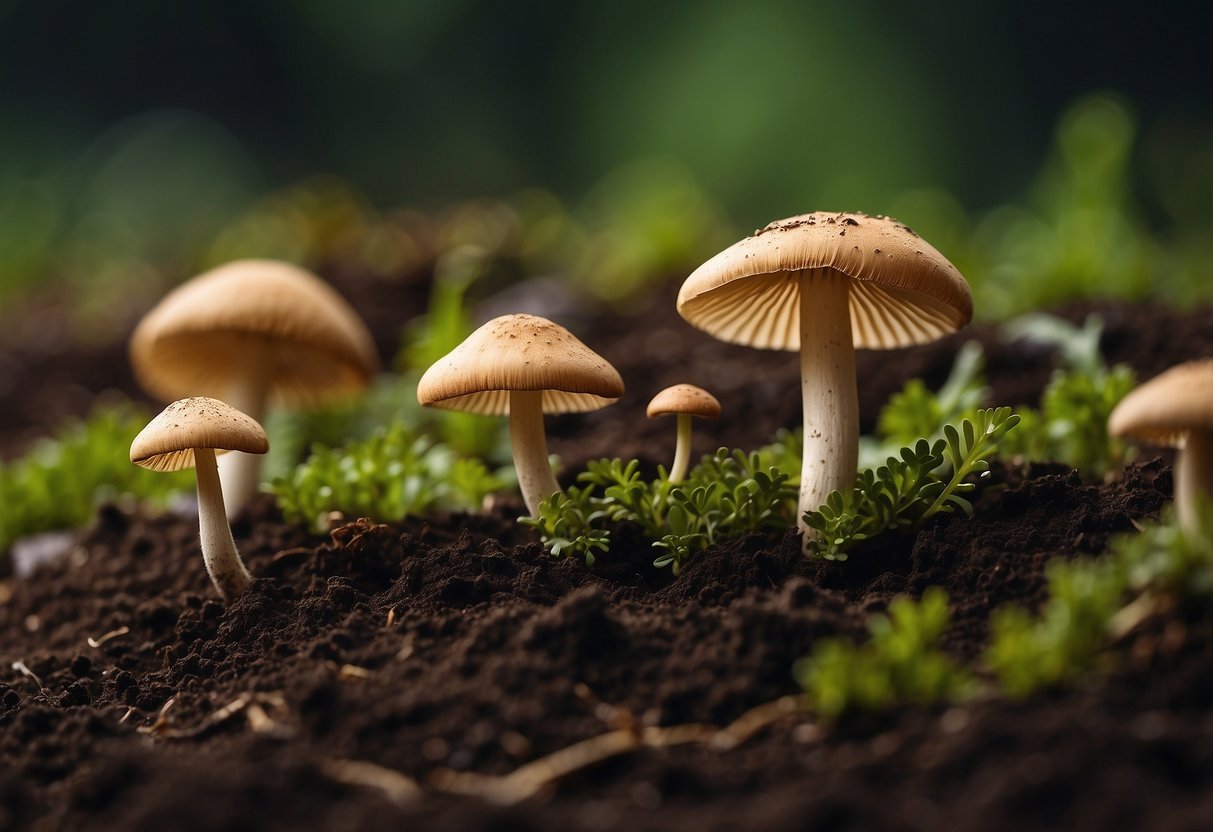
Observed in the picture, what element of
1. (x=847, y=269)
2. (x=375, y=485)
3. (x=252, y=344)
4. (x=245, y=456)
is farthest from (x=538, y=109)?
(x=847, y=269)

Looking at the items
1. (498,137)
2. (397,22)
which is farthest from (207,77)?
(498,137)

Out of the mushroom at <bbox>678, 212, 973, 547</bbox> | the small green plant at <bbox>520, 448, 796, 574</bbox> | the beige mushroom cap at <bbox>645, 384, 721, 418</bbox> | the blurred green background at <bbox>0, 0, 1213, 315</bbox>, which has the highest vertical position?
the blurred green background at <bbox>0, 0, 1213, 315</bbox>

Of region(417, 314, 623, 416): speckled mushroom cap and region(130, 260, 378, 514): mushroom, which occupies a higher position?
region(130, 260, 378, 514): mushroom

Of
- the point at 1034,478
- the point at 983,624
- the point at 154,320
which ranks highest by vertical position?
the point at 154,320

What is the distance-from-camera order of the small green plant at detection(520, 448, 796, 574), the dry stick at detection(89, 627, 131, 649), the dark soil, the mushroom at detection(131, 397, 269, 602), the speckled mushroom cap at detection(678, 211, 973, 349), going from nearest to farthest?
the dark soil → the speckled mushroom cap at detection(678, 211, 973, 349) → the mushroom at detection(131, 397, 269, 602) → the small green plant at detection(520, 448, 796, 574) → the dry stick at detection(89, 627, 131, 649)

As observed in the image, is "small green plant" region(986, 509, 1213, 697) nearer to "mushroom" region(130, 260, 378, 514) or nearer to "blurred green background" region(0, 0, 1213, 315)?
"mushroom" region(130, 260, 378, 514)

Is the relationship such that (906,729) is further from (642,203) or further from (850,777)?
(642,203)

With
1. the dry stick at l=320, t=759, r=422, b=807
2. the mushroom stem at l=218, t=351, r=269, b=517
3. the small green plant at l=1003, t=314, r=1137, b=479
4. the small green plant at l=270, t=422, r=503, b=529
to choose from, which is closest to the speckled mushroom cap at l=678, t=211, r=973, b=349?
the small green plant at l=1003, t=314, r=1137, b=479

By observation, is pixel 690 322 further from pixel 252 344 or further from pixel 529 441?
pixel 252 344
